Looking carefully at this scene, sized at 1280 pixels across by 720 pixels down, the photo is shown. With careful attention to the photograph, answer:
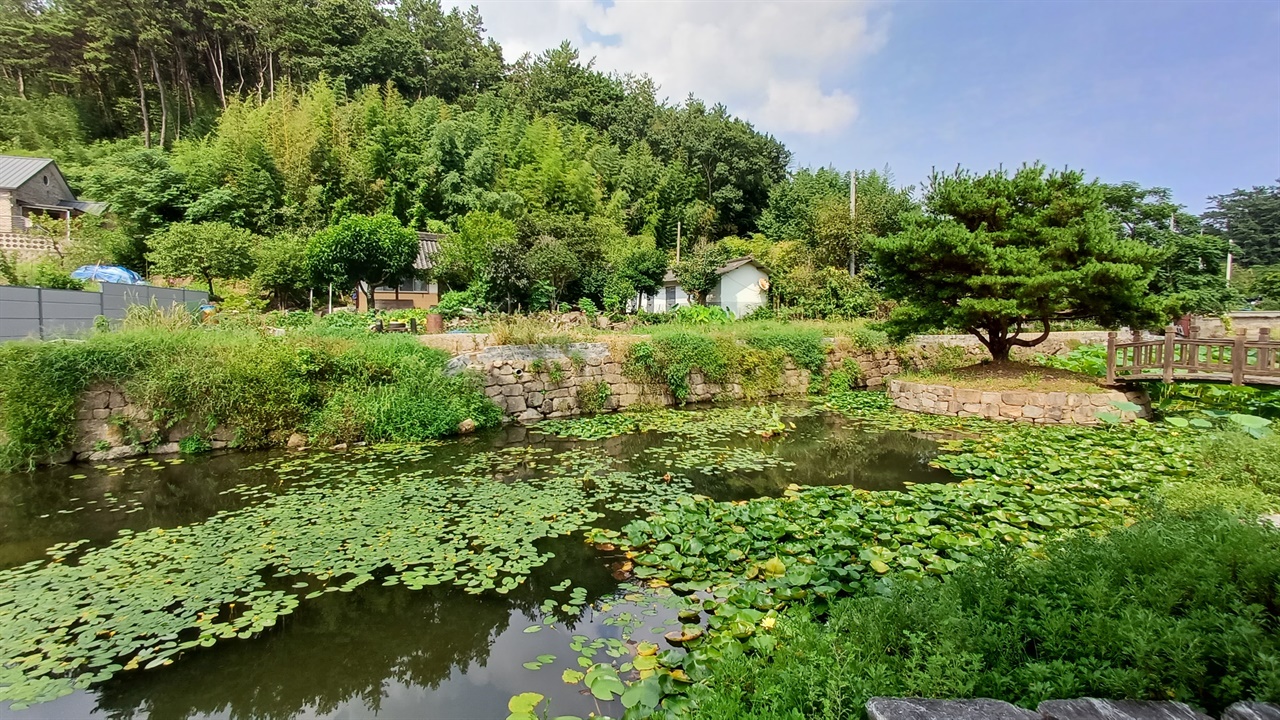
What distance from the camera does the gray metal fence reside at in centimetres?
869

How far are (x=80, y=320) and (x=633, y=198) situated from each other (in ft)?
67.4

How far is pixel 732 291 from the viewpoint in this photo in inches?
821

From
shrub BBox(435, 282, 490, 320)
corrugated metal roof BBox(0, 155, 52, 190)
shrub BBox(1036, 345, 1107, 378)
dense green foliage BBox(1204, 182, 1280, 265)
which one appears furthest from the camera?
dense green foliage BBox(1204, 182, 1280, 265)

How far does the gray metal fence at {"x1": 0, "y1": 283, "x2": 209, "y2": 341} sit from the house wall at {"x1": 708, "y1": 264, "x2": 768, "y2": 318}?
50.0 ft

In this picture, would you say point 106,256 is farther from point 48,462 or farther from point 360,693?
point 360,693

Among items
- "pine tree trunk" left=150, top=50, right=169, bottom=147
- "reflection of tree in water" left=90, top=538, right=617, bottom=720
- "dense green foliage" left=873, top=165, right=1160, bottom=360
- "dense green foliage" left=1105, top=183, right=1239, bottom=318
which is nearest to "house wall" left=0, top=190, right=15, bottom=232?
"pine tree trunk" left=150, top=50, right=169, bottom=147

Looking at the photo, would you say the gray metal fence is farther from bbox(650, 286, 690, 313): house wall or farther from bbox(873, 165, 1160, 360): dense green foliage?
bbox(650, 286, 690, 313): house wall

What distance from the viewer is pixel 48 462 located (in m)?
6.55

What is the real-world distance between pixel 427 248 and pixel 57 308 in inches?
421

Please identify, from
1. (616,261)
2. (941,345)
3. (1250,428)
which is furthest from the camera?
(616,261)

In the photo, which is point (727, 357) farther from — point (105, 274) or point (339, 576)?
point (105, 274)

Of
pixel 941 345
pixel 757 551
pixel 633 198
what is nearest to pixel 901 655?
pixel 757 551

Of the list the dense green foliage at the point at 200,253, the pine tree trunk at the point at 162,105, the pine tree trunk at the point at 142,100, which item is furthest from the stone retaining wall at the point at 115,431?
the pine tree trunk at the point at 142,100

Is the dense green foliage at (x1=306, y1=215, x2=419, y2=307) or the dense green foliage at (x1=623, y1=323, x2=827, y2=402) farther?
the dense green foliage at (x1=306, y1=215, x2=419, y2=307)
